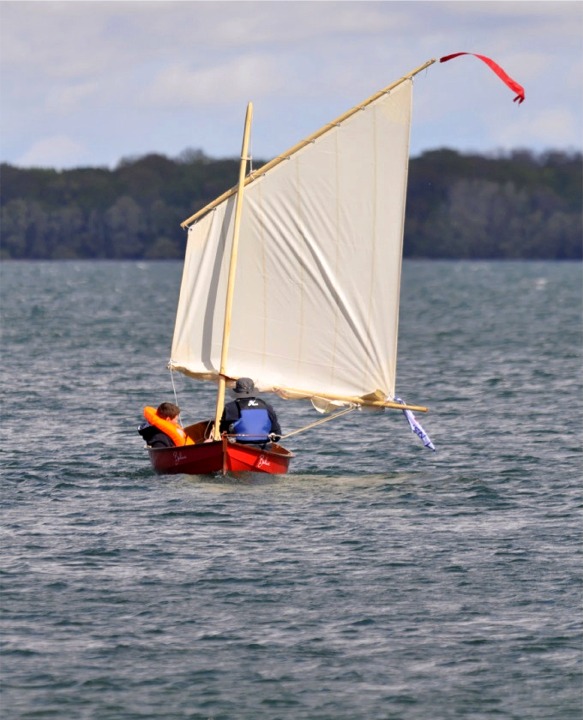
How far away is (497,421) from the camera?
4616cm

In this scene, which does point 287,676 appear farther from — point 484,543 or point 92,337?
point 92,337

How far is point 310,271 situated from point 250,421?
4.16 meters

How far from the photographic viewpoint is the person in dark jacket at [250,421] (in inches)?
1293

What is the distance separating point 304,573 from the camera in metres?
25.2

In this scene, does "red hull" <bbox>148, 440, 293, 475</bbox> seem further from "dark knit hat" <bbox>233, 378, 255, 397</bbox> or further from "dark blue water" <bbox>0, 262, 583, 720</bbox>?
"dark knit hat" <bbox>233, 378, 255, 397</bbox>

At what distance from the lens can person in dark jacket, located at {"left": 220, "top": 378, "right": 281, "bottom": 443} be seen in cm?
3284

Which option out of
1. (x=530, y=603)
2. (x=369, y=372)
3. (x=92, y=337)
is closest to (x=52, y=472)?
(x=369, y=372)

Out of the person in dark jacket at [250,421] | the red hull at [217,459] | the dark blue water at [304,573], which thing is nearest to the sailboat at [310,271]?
the red hull at [217,459]

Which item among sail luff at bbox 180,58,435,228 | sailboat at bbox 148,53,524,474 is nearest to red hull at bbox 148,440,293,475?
sailboat at bbox 148,53,524,474

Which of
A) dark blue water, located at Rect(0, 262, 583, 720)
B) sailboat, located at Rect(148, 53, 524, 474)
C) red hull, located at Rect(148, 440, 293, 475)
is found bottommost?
dark blue water, located at Rect(0, 262, 583, 720)

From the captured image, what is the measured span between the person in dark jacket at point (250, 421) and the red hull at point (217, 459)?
11.6 inches

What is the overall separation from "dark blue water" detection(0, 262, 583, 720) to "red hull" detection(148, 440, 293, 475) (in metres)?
0.35

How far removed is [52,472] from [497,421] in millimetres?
16162

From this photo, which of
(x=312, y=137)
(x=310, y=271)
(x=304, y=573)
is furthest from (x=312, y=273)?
(x=304, y=573)
